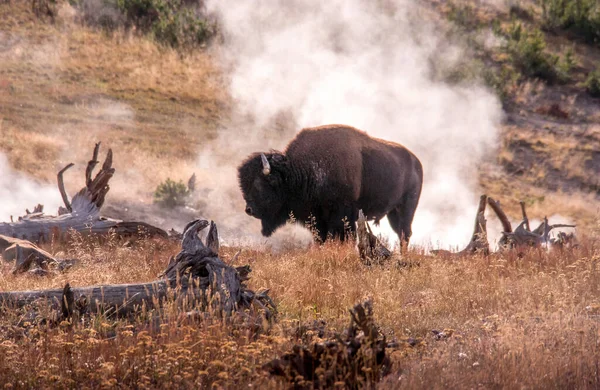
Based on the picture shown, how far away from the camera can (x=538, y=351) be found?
5.02 meters

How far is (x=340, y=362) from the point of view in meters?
4.62

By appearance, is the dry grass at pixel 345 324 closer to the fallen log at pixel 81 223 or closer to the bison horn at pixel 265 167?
the fallen log at pixel 81 223

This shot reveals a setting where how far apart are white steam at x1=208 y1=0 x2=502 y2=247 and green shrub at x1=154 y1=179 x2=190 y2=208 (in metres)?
5.26

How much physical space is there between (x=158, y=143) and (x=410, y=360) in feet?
58.8

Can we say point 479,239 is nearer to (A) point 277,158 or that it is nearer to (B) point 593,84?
(A) point 277,158

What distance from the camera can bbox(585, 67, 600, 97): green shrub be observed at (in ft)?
107

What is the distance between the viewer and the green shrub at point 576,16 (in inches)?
1510

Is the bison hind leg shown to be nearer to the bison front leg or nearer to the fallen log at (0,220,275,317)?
the bison front leg

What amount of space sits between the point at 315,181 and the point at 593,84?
23.9 metres

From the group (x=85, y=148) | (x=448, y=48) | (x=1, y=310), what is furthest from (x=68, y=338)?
(x=448, y=48)

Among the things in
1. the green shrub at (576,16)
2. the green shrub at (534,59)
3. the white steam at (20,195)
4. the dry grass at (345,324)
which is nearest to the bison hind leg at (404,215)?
the white steam at (20,195)

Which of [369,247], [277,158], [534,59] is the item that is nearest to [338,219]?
[277,158]

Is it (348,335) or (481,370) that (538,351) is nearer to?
(481,370)

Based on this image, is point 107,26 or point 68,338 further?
point 107,26
